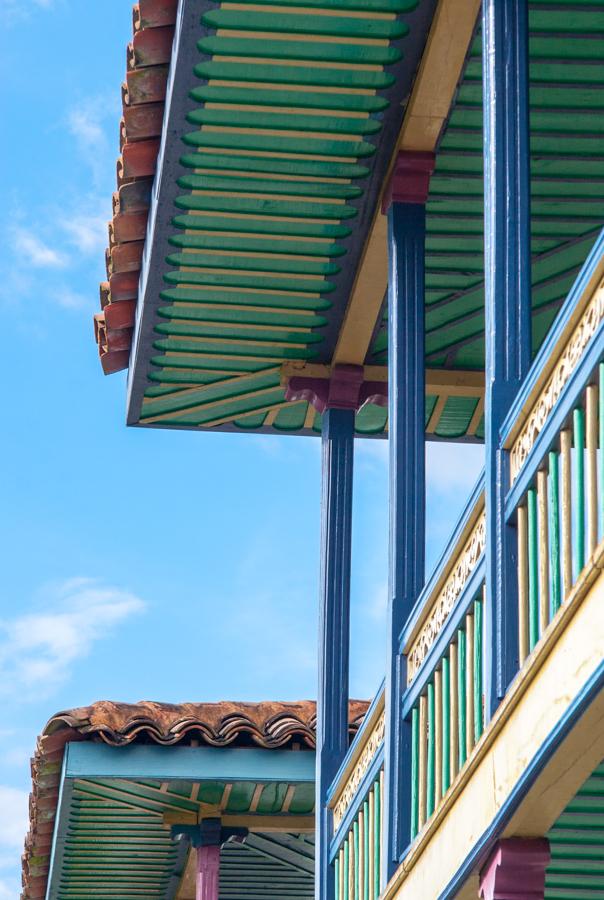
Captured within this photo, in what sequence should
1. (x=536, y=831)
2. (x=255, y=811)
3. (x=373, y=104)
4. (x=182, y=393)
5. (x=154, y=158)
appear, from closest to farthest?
1. (x=536, y=831)
2. (x=373, y=104)
3. (x=154, y=158)
4. (x=182, y=393)
5. (x=255, y=811)

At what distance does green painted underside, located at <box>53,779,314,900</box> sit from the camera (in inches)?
489

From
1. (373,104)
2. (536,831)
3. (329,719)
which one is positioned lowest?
(536,831)

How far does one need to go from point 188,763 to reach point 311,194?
3949 millimetres

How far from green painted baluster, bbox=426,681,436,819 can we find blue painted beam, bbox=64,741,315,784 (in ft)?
14.7

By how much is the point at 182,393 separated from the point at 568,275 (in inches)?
96.3

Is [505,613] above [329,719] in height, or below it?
below

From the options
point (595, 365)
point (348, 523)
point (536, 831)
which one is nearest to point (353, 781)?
point (348, 523)

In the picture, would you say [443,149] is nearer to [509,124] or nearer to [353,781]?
[509,124]

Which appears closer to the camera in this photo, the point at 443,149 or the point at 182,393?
the point at 443,149

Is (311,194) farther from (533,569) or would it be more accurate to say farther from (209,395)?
(533,569)

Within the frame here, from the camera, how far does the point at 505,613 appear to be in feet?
20.1

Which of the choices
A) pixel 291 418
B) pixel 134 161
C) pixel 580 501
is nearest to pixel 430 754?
pixel 580 501

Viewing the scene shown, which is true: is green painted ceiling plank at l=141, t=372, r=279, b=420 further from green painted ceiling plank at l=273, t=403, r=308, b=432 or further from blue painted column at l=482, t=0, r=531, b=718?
blue painted column at l=482, t=0, r=531, b=718

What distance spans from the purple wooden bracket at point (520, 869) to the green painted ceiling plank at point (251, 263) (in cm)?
474
